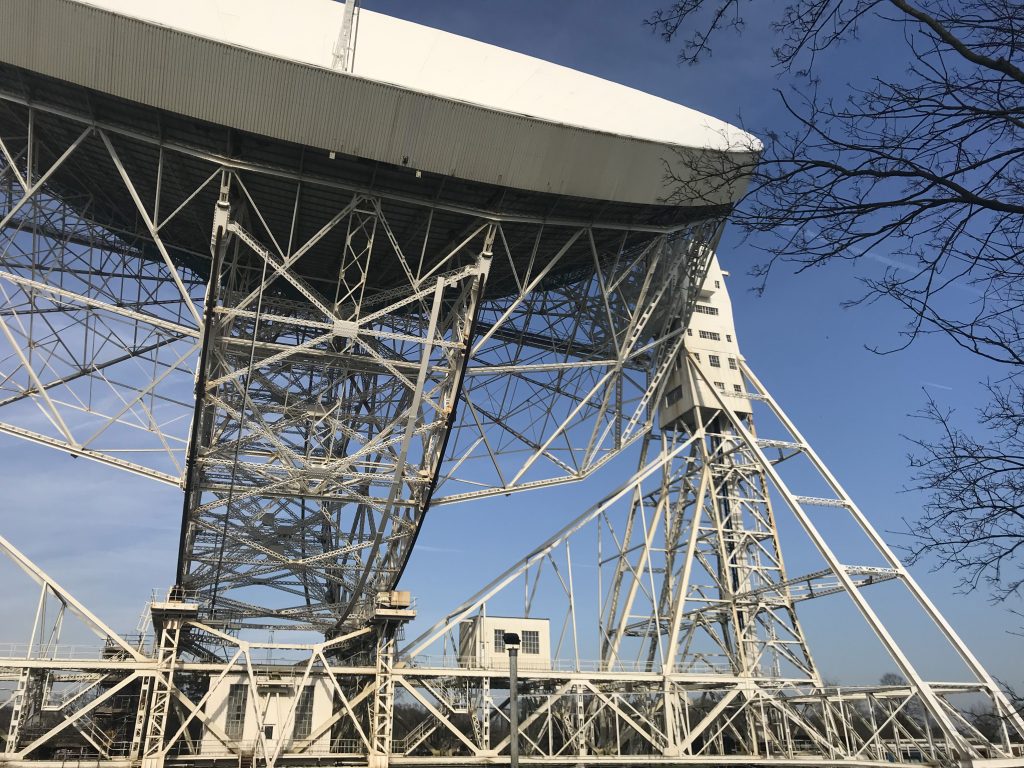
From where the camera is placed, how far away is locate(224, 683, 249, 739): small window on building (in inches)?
1089

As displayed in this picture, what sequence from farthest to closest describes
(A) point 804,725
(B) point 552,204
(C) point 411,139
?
(A) point 804,725 → (B) point 552,204 → (C) point 411,139

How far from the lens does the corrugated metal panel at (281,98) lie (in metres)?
17.1

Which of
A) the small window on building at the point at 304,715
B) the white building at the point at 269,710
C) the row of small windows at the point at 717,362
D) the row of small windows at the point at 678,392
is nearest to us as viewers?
the white building at the point at 269,710

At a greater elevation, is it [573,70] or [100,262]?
[573,70]

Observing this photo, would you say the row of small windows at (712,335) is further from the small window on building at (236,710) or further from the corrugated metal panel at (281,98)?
the small window on building at (236,710)

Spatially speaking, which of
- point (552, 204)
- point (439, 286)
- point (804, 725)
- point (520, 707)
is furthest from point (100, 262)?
point (804, 725)

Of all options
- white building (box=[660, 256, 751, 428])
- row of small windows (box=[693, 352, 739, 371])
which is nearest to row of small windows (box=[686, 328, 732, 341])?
white building (box=[660, 256, 751, 428])

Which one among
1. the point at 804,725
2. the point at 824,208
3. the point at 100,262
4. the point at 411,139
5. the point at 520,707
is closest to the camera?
the point at 824,208

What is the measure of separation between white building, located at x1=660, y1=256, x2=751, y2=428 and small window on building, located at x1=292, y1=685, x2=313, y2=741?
17.0 metres

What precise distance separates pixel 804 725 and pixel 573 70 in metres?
23.2

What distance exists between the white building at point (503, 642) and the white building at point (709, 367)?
9.67m

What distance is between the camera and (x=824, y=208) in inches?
236

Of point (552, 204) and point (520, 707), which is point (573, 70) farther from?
point (520, 707)

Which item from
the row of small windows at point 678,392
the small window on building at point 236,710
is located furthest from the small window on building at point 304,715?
the row of small windows at point 678,392
